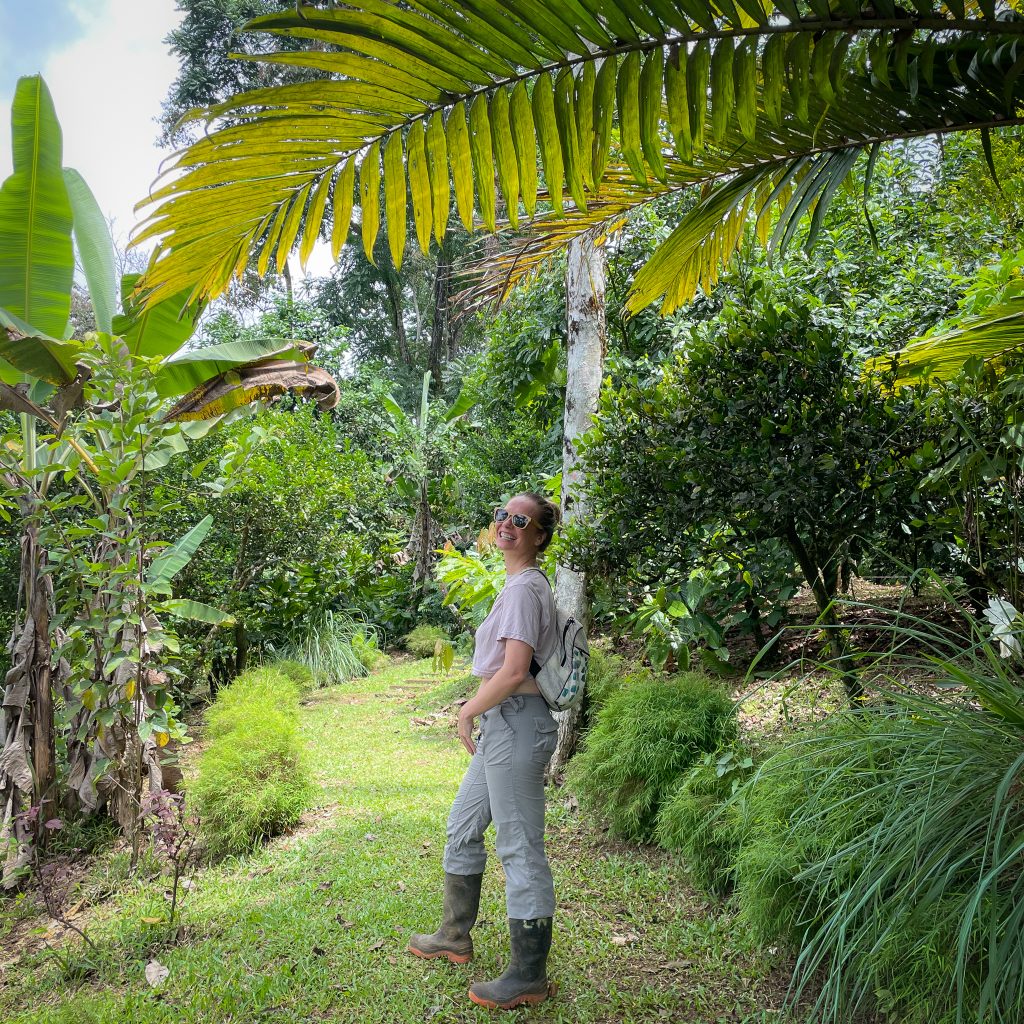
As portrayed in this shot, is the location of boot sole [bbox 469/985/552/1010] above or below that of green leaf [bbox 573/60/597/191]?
below

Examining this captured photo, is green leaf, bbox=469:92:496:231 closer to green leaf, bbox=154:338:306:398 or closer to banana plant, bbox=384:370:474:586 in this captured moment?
green leaf, bbox=154:338:306:398

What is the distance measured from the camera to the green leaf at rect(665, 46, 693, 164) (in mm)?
2090

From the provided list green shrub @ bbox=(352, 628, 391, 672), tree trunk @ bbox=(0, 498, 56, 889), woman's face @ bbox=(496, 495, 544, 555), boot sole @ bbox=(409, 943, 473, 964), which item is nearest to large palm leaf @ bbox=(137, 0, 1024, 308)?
woman's face @ bbox=(496, 495, 544, 555)

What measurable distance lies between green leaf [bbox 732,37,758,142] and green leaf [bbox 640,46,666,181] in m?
0.20

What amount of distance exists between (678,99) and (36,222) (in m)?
4.44

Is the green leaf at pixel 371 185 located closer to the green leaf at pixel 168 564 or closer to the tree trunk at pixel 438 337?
the green leaf at pixel 168 564

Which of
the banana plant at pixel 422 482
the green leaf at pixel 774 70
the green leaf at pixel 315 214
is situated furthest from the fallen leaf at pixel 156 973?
the banana plant at pixel 422 482

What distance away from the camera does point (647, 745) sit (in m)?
4.56

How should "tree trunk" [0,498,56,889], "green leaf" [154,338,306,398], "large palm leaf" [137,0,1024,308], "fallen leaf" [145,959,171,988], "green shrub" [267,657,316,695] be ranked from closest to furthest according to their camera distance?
"large palm leaf" [137,0,1024,308] < "fallen leaf" [145,959,171,988] < "tree trunk" [0,498,56,889] < "green leaf" [154,338,306,398] < "green shrub" [267,657,316,695]

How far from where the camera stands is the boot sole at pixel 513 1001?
3.08 meters

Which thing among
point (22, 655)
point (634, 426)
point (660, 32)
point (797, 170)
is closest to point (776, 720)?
point (634, 426)

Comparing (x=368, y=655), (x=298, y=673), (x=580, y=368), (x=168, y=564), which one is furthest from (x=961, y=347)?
(x=368, y=655)

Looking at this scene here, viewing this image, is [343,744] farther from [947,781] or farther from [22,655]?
[947,781]

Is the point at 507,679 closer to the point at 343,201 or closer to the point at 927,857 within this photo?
the point at 927,857
